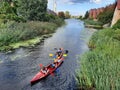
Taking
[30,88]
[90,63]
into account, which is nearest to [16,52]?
[30,88]

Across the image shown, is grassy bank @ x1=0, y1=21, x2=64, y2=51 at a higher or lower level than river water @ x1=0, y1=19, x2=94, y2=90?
higher

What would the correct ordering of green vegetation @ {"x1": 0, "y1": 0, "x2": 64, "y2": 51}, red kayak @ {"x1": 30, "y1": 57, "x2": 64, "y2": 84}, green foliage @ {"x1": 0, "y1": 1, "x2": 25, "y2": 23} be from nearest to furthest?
red kayak @ {"x1": 30, "y1": 57, "x2": 64, "y2": 84}
green vegetation @ {"x1": 0, "y1": 0, "x2": 64, "y2": 51}
green foliage @ {"x1": 0, "y1": 1, "x2": 25, "y2": 23}

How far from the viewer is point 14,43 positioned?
22.9m

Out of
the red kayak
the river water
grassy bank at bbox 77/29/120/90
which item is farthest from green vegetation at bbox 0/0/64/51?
grassy bank at bbox 77/29/120/90

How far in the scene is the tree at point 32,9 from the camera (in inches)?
1439

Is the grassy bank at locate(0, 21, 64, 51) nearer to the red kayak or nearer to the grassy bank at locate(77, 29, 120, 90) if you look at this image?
the red kayak

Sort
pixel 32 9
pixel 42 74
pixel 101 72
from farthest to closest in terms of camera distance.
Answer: pixel 32 9 → pixel 42 74 → pixel 101 72

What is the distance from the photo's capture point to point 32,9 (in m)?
37.0

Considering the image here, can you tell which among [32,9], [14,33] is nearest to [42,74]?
[14,33]

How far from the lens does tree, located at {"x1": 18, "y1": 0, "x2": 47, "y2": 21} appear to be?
36.6 meters

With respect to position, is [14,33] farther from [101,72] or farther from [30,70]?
[101,72]

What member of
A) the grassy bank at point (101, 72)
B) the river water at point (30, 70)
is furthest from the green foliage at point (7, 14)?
the grassy bank at point (101, 72)

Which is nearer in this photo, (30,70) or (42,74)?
(42,74)

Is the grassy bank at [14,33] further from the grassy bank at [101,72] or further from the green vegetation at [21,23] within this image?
the grassy bank at [101,72]
